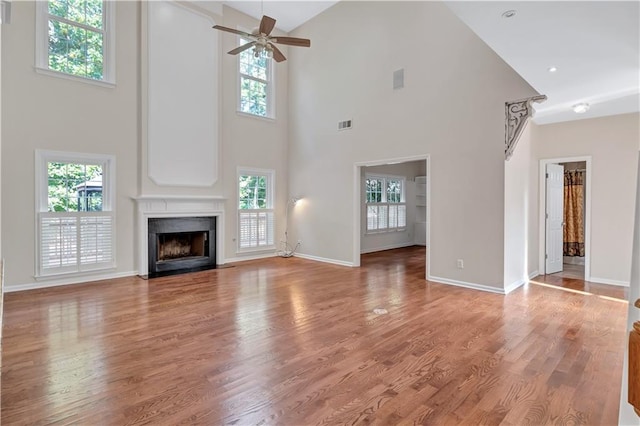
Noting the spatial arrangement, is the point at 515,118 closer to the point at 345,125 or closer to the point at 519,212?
the point at 519,212

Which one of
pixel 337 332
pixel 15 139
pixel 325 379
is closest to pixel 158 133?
pixel 15 139

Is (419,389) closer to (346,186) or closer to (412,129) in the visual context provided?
(412,129)

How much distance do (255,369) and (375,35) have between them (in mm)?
6126

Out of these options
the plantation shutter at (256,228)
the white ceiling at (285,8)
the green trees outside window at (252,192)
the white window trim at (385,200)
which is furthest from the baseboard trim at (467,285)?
the white ceiling at (285,8)

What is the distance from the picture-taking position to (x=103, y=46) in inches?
226

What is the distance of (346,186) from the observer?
6914 millimetres

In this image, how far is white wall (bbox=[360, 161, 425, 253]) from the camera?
877 centimetres

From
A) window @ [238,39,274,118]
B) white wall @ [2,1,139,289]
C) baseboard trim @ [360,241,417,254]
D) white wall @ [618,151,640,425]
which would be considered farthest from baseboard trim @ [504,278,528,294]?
white wall @ [2,1,139,289]

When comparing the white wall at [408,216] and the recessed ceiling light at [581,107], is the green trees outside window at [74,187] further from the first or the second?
the recessed ceiling light at [581,107]

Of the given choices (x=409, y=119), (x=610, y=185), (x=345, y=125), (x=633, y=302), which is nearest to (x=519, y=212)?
(x=610, y=185)

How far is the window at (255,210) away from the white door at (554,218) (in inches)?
223

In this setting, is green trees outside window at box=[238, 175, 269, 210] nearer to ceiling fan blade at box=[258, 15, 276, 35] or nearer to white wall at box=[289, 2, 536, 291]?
white wall at box=[289, 2, 536, 291]

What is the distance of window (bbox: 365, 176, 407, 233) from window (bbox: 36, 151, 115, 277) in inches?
231

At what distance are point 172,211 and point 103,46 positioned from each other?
304 centimetres
